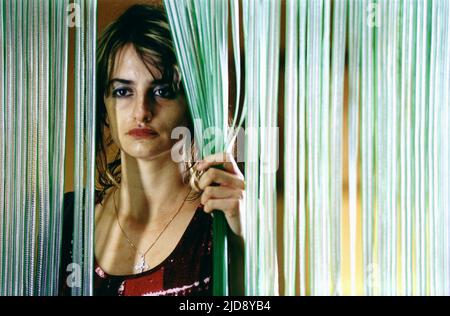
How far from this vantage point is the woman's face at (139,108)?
1263mm

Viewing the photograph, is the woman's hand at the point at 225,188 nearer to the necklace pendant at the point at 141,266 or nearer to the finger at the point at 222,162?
the finger at the point at 222,162

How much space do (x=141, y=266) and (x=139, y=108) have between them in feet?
1.22

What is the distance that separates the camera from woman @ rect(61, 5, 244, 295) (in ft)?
4.15

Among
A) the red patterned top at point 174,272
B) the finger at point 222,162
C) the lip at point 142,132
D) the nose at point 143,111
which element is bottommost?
the red patterned top at point 174,272

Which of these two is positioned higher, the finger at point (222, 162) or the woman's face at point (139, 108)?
the woman's face at point (139, 108)

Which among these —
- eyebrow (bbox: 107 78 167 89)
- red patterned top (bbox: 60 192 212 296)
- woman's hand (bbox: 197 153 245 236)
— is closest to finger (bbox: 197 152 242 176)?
woman's hand (bbox: 197 153 245 236)

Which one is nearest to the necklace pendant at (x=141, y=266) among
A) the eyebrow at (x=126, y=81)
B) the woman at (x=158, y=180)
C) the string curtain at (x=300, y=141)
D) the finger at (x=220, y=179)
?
the woman at (x=158, y=180)

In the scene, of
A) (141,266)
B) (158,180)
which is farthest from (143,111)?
(141,266)

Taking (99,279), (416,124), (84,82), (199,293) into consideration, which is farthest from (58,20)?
(416,124)

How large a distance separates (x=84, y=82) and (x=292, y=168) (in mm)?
533

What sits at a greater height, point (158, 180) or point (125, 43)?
point (125, 43)

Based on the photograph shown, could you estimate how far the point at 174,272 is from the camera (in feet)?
4.16

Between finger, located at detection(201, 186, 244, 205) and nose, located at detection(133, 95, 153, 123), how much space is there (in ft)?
0.71

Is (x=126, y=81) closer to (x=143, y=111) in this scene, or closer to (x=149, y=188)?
(x=143, y=111)
